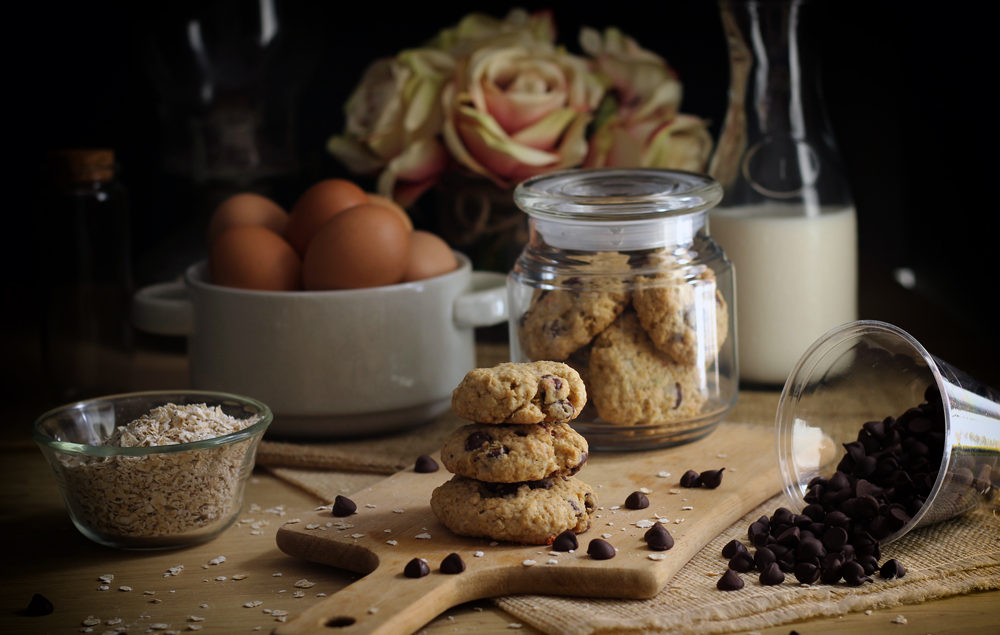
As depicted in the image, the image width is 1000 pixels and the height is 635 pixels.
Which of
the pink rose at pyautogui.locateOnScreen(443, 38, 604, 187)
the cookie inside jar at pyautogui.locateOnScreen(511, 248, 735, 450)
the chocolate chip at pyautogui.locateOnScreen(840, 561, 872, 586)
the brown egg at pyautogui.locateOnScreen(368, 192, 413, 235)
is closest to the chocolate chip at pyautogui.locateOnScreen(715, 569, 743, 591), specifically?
the chocolate chip at pyautogui.locateOnScreen(840, 561, 872, 586)

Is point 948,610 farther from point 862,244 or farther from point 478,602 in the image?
point 862,244

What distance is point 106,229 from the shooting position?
1.87m

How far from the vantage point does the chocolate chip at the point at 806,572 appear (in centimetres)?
115

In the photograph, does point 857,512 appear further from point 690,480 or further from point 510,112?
point 510,112

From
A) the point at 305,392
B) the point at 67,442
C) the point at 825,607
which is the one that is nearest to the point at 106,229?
the point at 305,392

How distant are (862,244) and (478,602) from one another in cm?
180

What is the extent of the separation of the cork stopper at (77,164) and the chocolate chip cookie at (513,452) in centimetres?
89

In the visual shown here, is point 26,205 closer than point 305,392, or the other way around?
point 305,392

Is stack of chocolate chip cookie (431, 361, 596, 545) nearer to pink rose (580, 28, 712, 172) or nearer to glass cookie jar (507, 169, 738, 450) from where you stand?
glass cookie jar (507, 169, 738, 450)

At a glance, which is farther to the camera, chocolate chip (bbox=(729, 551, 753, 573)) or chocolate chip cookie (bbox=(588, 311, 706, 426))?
chocolate chip cookie (bbox=(588, 311, 706, 426))

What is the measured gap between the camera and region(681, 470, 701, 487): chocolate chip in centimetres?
137

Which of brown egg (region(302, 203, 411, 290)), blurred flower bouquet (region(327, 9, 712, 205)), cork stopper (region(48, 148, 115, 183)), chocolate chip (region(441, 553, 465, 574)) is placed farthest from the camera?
blurred flower bouquet (region(327, 9, 712, 205))

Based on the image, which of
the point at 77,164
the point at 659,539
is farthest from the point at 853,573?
the point at 77,164

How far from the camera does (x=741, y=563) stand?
1189 mm
